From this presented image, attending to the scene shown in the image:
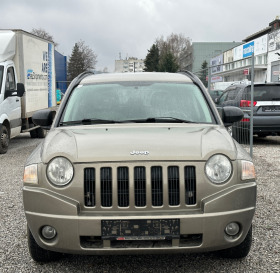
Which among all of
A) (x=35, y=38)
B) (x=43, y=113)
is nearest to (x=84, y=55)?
(x=35, y=38)

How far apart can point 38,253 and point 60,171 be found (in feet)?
2.85

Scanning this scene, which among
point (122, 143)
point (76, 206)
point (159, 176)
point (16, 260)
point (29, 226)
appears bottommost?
point (16, 260)

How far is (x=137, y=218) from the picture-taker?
9.48 feet

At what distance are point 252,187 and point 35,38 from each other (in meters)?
10.9

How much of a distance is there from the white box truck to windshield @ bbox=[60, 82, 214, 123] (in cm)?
618

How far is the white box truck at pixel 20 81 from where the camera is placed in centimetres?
1010

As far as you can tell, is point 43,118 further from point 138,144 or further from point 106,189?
point 106,189

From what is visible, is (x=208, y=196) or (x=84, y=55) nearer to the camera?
(x=208, y=196)

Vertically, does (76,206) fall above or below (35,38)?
below

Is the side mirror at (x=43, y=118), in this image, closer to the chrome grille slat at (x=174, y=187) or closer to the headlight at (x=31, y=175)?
the headlight at (x=31, y=175)

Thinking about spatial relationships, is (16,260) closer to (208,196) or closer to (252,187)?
(208,196)

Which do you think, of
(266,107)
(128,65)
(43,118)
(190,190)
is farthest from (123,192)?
(128,65)

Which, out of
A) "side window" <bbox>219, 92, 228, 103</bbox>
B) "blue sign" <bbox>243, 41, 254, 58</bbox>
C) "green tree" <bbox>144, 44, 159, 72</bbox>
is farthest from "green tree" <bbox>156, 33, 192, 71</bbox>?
"side window" <bbox>219, 92, 228, 103</bbox>

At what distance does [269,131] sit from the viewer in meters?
10.6
